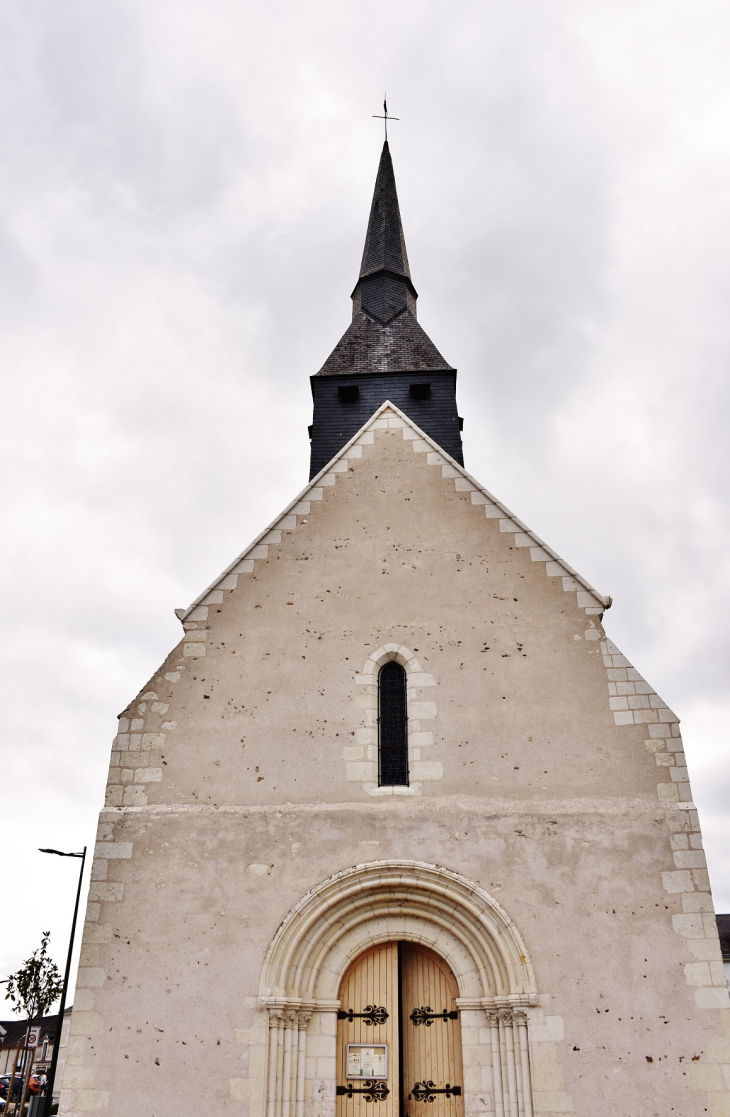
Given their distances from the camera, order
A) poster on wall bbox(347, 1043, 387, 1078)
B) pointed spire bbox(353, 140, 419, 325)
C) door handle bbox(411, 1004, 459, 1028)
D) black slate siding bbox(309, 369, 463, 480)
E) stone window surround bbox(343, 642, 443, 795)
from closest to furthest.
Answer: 1. poster on wall bbox(347, 1043, 387, 1078)
2. door handle bbox(411, 1004, 459, 1028)
3. stone window surround bbox(343, 642, 443, 795)
4. black slate siding bbox(309, 369, 463, 480)
5. pointed spire bbox(353, 140, 419, 325)

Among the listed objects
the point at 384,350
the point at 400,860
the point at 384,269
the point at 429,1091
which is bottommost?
the point at 429,1091

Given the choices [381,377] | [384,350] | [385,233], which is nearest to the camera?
[381,377]

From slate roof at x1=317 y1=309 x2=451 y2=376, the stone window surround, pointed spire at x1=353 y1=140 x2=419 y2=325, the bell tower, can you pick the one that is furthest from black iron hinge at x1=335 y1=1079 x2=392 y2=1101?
pointed spire at x1=353 y1=140 x2=419 y2=325

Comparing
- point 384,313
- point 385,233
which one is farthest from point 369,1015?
point 385,233

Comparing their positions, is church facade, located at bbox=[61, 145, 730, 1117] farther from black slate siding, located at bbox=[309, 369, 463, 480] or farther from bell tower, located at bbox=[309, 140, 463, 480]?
bell tower, located at bbox=[309, 140, 463, 480]

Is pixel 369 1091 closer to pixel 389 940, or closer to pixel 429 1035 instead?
pixel 429 1035

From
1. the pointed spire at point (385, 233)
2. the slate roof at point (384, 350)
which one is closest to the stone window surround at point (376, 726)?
the slate roof at point (384, 350)

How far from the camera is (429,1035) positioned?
6988mm

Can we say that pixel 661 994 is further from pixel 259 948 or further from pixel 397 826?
pixel 259 948

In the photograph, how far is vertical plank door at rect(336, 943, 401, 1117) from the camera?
671 cm

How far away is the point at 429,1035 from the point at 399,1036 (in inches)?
10.1

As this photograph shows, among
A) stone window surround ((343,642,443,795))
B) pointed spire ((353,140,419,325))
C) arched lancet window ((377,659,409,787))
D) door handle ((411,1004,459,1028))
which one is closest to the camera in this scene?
door handle ((411,1004,459,1028))

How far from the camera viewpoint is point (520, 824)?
7230 mm

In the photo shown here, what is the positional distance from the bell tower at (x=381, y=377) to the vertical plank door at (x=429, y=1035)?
7846 millimetres
